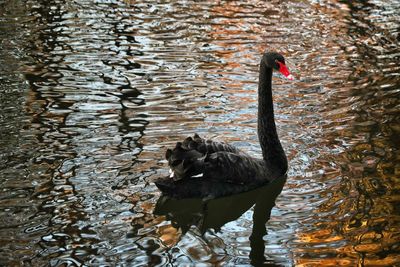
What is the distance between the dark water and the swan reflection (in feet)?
0.04

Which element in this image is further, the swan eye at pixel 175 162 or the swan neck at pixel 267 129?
the swan neck at pixel 267 129

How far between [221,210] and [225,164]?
32 centimetres

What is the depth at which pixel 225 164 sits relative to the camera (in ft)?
15.7

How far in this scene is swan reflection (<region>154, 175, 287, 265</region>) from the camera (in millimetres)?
4480

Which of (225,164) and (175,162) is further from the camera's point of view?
(225,164)

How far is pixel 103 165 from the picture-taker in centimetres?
514

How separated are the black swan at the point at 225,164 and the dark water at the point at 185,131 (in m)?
0.11

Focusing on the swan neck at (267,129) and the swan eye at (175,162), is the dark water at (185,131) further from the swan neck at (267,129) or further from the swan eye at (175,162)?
the swan eye at (175,162)

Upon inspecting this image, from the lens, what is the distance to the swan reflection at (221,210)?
4.48 metres

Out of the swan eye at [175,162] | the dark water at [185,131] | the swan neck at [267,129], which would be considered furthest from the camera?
the swan neck at [267,129]

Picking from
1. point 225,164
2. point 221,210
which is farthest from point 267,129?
point 221,210

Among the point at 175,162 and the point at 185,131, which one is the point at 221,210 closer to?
the point at 175,162

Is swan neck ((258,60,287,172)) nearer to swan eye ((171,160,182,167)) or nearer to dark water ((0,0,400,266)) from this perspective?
dark water ((0,0,400,266))

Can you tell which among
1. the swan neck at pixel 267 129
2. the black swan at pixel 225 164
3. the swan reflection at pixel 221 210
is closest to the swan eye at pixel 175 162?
the black swan at pixel 225 164
